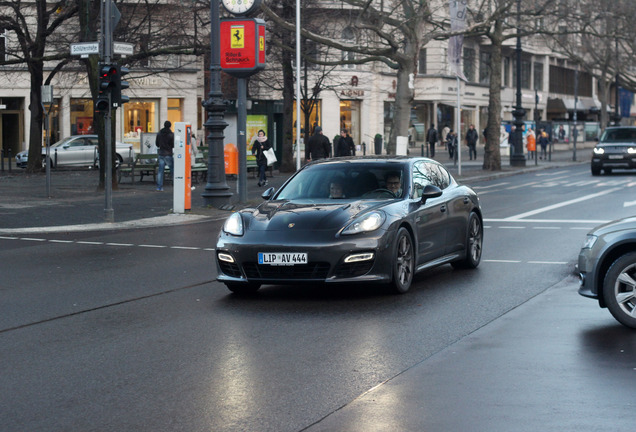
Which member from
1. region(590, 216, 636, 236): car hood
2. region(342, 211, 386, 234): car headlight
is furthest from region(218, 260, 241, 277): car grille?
region(590, 216, 636, 236): car hood

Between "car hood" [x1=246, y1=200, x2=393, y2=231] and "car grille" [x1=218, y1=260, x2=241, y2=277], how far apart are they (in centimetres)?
42

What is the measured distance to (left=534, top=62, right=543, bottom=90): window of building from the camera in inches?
3659

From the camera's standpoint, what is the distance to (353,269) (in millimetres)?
10375

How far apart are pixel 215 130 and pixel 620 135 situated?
70.7 ft

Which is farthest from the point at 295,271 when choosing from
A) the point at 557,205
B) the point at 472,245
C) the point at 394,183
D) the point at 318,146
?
the point at 318,146

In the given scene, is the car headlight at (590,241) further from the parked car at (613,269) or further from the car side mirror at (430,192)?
the car side mirror at (430,192)

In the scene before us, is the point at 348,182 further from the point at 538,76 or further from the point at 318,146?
the point at 538,76

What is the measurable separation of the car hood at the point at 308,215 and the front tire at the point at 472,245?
2181 mm

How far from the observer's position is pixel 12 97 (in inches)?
2180

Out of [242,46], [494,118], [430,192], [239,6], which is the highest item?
[239,6]

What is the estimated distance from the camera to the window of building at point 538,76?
92.9 metres

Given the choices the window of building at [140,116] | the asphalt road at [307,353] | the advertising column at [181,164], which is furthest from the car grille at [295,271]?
the window of building at [140,116]

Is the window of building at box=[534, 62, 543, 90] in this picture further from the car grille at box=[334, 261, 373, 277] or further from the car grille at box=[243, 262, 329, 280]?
the car grille at box=[243, 262, 329, 280]

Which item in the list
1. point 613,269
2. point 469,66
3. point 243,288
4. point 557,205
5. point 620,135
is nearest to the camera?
point 613,269
